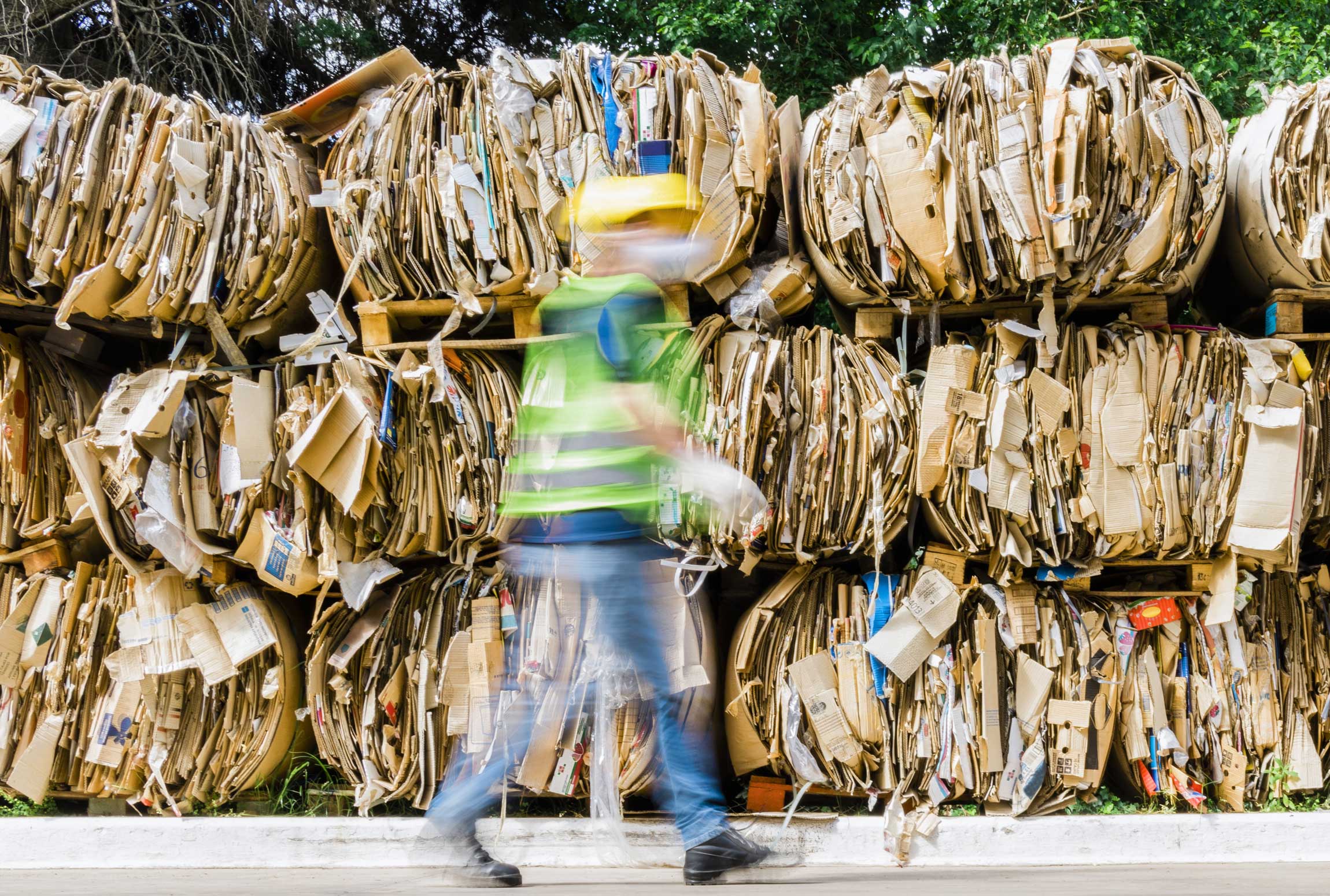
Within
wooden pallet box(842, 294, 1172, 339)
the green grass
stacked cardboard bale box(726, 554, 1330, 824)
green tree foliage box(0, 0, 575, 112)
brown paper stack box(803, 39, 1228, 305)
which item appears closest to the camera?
brown paper stack box(803, 39, 1228, 305)

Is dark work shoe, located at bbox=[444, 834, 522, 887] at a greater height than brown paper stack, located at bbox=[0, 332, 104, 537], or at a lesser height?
lesser

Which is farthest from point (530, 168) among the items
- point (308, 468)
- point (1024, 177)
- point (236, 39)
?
point (236, 39)

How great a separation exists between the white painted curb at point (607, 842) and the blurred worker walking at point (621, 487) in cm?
58

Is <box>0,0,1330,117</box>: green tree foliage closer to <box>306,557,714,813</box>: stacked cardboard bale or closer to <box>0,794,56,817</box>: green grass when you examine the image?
<box>0,794,56,817</box>: green grass

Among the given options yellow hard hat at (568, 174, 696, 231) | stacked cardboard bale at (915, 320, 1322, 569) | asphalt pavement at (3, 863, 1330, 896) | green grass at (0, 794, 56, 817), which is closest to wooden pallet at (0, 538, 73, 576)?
green grass at (0, 794, 56, 817)

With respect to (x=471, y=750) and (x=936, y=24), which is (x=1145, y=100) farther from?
(x=936, y=24)

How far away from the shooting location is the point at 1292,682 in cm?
356

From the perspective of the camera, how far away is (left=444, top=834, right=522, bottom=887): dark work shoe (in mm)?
2719

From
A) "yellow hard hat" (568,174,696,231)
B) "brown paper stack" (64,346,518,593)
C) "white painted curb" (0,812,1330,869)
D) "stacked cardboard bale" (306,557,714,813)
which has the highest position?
"yellow hard hat" (568,174,696,231)

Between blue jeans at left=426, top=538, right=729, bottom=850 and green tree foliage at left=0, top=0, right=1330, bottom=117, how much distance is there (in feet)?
17.1

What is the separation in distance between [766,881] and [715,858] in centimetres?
21

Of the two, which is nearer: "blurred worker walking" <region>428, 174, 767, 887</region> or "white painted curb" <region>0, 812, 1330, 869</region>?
"blurred worker walking" <region>428, 174, 767, 887</region>

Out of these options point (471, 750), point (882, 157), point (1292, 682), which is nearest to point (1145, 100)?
point (882, 157)

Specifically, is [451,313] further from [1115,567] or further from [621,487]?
[1115,567]
